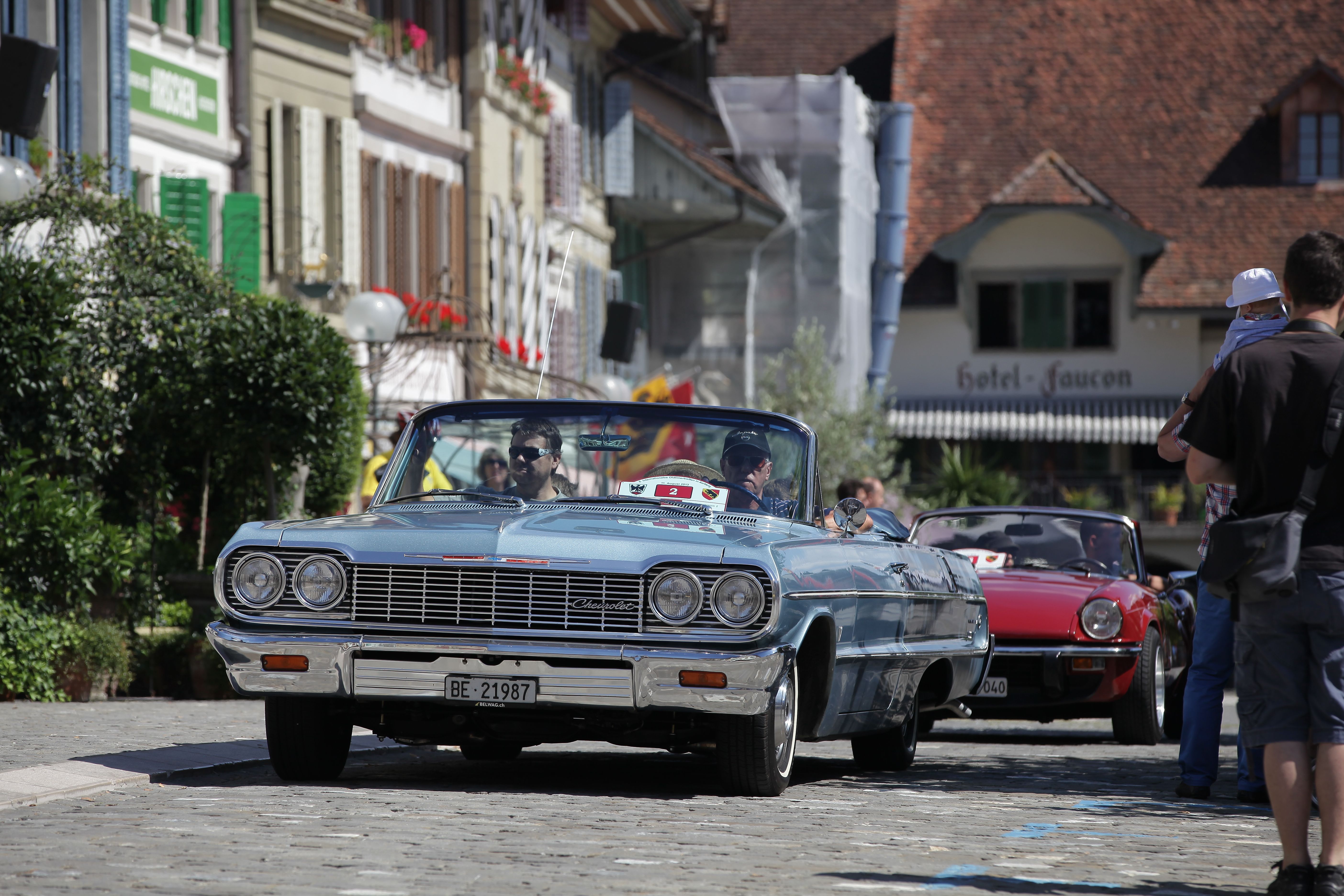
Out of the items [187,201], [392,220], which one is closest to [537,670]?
[187,201]

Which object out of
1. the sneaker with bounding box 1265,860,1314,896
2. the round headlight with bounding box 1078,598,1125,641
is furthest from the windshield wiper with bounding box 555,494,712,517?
the round headlight with bounding box 1078,598,1125,641

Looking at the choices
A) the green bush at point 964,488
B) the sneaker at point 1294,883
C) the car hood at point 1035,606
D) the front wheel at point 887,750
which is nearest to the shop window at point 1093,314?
the green bush at point 964,488

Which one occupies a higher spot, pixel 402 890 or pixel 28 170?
pixel 28 170

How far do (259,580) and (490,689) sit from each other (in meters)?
1.00

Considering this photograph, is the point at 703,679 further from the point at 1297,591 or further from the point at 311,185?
the point at 311,185

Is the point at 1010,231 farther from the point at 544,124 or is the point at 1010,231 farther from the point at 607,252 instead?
the point at 544,124

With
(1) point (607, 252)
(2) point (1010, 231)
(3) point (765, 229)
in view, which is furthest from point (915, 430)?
(1) point (607, 252)

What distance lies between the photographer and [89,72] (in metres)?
18.8

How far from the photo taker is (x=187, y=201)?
20.3 meters

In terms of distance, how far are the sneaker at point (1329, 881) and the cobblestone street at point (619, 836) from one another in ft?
1.46

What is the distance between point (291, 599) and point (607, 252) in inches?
1177

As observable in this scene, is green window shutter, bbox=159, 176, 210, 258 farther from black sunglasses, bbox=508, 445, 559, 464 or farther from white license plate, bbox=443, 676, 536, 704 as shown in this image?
white license plate, bbox=443, 676, 536, 704

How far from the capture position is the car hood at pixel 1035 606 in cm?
1284

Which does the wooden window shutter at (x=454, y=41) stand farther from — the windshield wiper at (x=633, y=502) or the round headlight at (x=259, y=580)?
the round headlight at (x=259, y=580)
